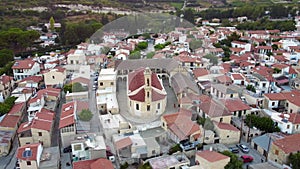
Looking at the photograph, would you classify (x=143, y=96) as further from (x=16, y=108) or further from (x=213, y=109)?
(x=16, y=108)

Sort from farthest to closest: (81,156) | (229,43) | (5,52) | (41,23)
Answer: (41,23)
(229,43)
(5,52)
(81,156)

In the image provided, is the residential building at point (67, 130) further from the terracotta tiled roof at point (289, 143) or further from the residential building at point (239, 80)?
the residential building at point (239, 80)

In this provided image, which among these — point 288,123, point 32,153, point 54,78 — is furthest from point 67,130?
point 288,123

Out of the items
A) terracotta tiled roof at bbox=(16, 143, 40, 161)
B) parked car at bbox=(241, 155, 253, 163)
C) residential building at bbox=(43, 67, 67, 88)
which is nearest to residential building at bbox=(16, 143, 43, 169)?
terracotta tiled roof at bbox=(16, 143, 40, 161)

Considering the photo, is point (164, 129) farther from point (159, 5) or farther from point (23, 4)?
point (23, 4)

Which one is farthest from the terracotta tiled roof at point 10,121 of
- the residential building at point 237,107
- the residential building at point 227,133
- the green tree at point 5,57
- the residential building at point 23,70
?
the green tree at point 5,57

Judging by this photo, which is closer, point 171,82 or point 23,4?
point 171,82

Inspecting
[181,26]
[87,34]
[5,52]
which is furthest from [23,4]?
[181,26]

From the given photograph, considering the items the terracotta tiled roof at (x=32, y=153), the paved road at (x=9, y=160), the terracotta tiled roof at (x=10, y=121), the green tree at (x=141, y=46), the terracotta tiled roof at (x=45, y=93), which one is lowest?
the paved road at (x=9, y=160)
